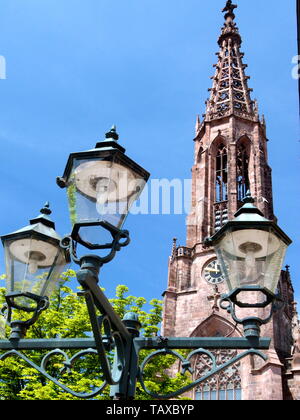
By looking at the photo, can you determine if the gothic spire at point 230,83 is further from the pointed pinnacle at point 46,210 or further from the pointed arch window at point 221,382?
the pointed pinnacle at point 46,210

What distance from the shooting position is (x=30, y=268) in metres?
5.58

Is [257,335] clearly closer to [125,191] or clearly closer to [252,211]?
[252,211]

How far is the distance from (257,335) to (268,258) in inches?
27.1

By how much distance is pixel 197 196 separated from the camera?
133 ft

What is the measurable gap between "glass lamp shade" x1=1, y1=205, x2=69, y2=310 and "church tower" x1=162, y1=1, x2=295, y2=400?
25225 mm

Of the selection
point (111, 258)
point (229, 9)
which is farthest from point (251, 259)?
point (229, 9)

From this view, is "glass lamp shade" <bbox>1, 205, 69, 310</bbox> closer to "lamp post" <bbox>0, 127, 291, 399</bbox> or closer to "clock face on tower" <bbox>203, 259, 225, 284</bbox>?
"lamp post" <bbox>0, 127, 291, 399</bbox>

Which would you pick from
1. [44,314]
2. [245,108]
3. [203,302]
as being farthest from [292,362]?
[245,108]

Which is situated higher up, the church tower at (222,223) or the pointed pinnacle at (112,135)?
the church tower at (222,223)

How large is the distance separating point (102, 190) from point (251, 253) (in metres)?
1.46

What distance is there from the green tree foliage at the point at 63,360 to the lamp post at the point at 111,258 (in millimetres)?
8777

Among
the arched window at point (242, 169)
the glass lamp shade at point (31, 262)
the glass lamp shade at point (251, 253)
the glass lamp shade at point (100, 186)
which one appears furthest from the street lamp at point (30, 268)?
the arched window at point (242, 169)

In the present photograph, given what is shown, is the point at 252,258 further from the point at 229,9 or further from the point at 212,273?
the point at 229,9

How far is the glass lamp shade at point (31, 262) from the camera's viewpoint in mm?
5527
